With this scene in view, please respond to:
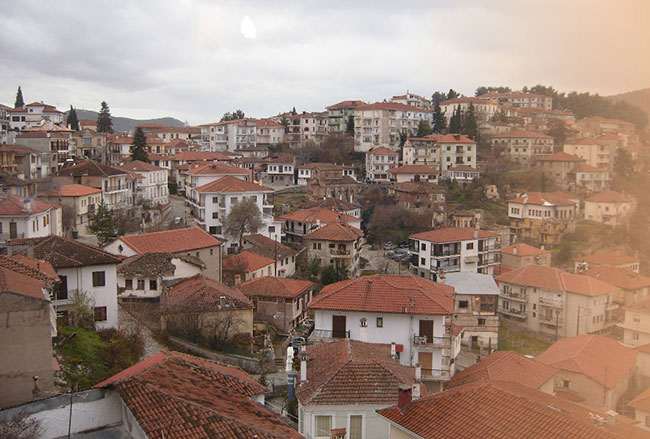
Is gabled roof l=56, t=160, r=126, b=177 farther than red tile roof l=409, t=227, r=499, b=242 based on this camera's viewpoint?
No

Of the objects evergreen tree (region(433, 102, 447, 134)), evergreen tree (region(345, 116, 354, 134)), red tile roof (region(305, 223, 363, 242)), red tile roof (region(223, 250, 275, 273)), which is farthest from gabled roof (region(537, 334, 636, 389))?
evergreen tree (region(433, 102, 447, 134))

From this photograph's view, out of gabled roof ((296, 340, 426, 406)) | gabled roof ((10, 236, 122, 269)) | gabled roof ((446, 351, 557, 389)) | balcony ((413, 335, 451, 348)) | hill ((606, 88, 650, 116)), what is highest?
hill ((606, 88, 650, 116))

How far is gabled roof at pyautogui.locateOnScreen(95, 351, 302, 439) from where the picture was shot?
712 centimetres

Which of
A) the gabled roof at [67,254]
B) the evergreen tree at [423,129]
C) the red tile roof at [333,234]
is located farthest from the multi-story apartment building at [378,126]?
the gabled roof at [67,254]

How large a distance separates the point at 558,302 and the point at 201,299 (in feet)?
62.3

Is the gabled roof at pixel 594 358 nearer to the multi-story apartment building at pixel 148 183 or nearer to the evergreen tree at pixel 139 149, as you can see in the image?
the multi-story apartment building at pixel 148 183

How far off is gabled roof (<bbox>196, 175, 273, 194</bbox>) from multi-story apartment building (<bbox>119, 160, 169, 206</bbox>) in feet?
22.4

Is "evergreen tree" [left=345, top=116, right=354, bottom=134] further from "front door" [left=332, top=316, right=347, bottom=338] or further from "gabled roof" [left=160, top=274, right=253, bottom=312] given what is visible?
"front door" [left=332, top=316, right=347, bottom=338]

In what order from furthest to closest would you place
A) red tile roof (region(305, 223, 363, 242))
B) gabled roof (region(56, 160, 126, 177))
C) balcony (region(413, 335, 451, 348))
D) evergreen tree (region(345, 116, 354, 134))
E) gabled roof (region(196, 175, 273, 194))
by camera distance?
evergreen tree (region(345, 116, 354, 134)) < gabled roof (region(56, 160, 126, 177)) < gabled roof (region(196, 175, 273, 194)) < red tile roof (region(305, 223, 363, 242)) < balcony (region(413, 335, 451, 348))

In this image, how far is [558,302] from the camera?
95.6ft

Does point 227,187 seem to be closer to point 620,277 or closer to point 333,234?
point 333,234

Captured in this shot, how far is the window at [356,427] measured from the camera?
1048 cm

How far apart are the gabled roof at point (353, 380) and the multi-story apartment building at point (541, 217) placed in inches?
1394

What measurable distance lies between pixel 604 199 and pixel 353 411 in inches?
1712
